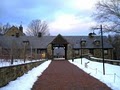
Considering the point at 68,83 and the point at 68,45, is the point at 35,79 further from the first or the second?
the point at 68,45

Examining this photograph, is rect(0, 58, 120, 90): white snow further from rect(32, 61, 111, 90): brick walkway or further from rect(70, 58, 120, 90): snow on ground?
rect(32, 61, 111, 90): brick walkway

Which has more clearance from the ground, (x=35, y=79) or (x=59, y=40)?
(x=59, y=40)

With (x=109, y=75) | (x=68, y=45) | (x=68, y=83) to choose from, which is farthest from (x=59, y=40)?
(x=68, y=83)

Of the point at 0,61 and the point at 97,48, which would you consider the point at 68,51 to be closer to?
the point at 97,48

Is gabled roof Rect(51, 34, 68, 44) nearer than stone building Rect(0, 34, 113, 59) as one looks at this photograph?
Yes

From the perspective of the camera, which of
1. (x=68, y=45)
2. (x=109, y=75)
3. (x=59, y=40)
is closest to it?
(x=109, y=75)

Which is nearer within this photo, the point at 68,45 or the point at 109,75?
the point at 109,75

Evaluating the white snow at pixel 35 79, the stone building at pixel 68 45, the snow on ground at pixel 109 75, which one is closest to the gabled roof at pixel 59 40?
the stone building at pixel 68 45

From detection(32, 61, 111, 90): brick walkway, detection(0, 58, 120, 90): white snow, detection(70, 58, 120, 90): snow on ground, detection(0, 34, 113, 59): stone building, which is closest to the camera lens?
detection(0, 58, 120, 90): white snow

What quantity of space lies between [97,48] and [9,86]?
2610 inches

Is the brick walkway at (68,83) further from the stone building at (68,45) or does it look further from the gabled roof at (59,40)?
the stone building at (68,45)

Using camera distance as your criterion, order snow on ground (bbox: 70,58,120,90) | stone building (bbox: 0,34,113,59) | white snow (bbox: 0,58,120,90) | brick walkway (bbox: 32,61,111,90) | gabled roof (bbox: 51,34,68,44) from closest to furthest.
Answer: white snow (bbox: 0,58,120,90), brick walkway (bbox: 32,61,111,90), snow on ground (bbox: 70,58,120,90), gabled roof (bbox: 51,34,68,44), stone building (bbox: 0,34,113,59)

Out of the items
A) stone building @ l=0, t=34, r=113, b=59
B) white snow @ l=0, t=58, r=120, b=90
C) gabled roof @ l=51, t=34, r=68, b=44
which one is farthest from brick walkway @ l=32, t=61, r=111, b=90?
stone building @ l=0, t=34, r=113, b=59

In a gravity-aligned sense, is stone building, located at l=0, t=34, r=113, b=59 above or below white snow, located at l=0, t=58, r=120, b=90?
above
